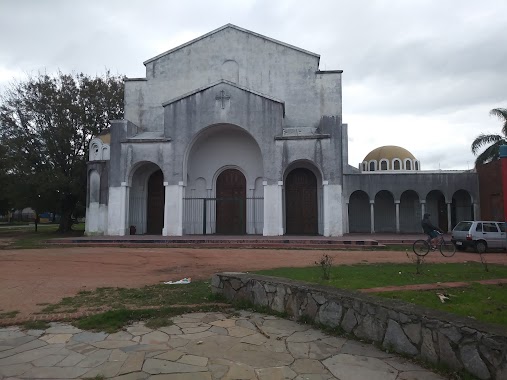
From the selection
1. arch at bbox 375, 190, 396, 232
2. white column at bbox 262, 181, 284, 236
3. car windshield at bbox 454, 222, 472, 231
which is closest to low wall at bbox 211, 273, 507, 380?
car windshield at bbox 454, 222, 472, 231

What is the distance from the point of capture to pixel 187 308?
240 inches

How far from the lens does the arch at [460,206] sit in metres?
26.4

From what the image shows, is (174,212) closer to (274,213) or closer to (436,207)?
(274,213)

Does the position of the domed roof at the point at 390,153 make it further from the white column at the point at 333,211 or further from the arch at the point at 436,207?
the white column at the point at 333,211

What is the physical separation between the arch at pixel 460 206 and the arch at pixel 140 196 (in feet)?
64.1

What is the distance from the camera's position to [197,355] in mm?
4246

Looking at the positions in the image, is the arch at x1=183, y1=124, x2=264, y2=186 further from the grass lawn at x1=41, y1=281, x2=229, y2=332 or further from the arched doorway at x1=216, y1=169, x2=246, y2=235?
the grass lawn at x1=41, y1=281, x2=229, y2=332

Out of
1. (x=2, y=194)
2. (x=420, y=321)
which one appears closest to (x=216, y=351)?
(x=420, y=321)

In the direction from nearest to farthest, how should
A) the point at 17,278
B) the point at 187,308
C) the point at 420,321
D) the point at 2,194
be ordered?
the point at 420,321 < the point at 187,308 < the point at 17,278 < the point at 2,194

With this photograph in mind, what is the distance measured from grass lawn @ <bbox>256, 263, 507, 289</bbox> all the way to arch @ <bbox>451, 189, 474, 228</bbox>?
18044 millimetres

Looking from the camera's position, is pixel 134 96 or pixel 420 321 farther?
pixel 134 96

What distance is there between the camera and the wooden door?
24.6 m

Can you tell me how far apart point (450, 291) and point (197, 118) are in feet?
58.4

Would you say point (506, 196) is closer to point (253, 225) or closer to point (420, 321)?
point (420, 321)
